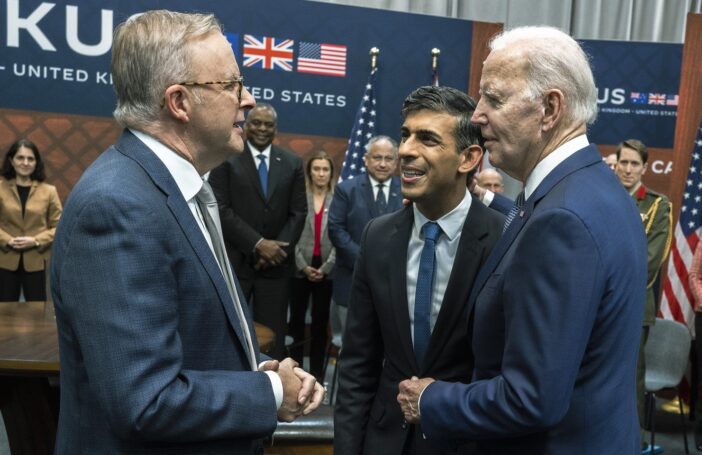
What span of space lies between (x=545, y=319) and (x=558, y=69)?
0.48 meters

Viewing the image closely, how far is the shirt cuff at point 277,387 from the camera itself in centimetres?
146

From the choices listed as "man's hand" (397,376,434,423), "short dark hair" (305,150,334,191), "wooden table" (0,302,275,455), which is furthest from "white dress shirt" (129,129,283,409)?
"short dark hair" (305,150,334,191)

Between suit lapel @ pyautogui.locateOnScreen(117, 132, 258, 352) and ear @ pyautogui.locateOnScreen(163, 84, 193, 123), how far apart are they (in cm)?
8

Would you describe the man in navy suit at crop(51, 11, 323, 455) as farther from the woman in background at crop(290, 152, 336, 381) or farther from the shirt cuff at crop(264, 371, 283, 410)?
the woman in background at crop(290, 152, 336, 381)

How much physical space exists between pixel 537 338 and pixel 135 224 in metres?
0.71

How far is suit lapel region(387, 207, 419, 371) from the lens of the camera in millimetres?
1936

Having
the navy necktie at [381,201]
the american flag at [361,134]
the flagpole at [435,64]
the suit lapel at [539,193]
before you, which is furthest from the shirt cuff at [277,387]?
the flagpole at [435,64]

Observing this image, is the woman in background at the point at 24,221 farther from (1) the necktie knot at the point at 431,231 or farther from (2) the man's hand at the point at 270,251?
(1) the necktie knot at the point at 431,231

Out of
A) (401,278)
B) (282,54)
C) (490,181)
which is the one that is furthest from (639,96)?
(401,278)

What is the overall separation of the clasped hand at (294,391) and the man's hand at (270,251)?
330 centimetres

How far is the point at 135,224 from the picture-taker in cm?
129

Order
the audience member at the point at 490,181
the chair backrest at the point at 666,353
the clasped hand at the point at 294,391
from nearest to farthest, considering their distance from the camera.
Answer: the clasped hand at the point at 294,391 < the chair backrest at the point at 666,353 < the audience member at the point at 490,181

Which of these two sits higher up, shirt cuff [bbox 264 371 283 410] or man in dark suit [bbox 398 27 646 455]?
man in dark suit [bbox 398 27 646 455]

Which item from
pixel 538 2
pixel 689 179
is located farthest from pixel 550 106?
pixel 538 2
